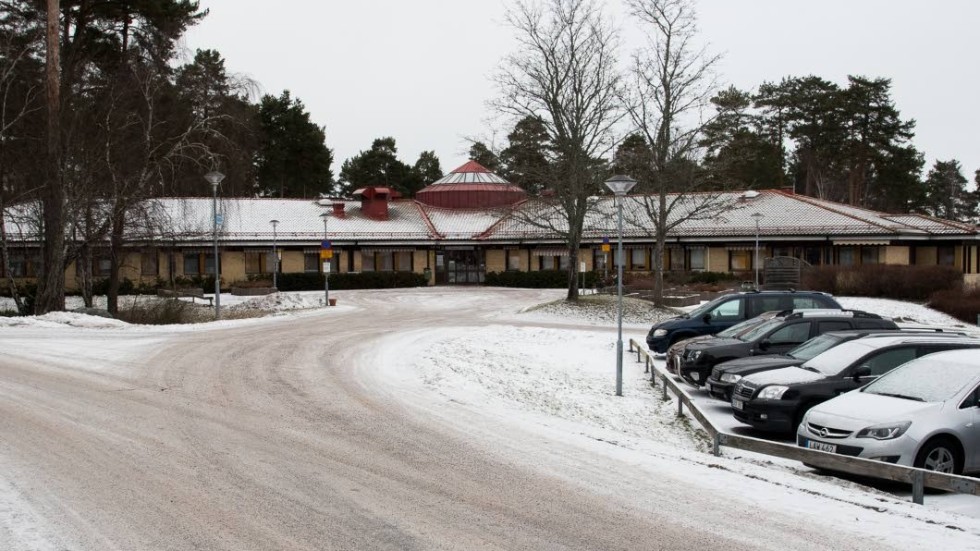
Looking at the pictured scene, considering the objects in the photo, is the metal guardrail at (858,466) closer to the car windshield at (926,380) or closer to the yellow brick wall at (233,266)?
the car windshield at (926,380)

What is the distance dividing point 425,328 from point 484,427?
15629 millimetres

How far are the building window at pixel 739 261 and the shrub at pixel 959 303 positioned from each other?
13.9 meters

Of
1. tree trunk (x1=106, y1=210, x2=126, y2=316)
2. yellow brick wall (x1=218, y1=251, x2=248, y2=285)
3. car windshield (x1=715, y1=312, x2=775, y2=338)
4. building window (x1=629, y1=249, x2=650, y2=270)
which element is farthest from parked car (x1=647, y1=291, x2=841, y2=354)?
yellow brick wall (x1=218, y1=251, x2=248, y2=285)

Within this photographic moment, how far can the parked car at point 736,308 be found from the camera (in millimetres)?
21750

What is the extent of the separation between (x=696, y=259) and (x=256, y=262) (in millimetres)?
27293

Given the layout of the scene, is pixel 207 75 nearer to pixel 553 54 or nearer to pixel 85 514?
pixel 553 54

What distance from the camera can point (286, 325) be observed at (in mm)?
27938

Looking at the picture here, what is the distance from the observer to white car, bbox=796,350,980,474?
34.1 feet

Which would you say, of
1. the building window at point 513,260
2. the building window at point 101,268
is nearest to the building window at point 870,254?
→ the building window at point 513,260

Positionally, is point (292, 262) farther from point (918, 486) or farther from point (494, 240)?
point (918, 486)

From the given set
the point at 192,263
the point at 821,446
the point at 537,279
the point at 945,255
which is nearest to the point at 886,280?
the point at 945,255

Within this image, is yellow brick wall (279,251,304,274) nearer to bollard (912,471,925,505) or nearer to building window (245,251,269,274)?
building window (245,251,269,274)

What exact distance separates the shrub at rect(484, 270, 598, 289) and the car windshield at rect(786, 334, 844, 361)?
118ft

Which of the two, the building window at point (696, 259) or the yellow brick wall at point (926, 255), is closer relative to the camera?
the yellow brick wall at point (926, 255)
